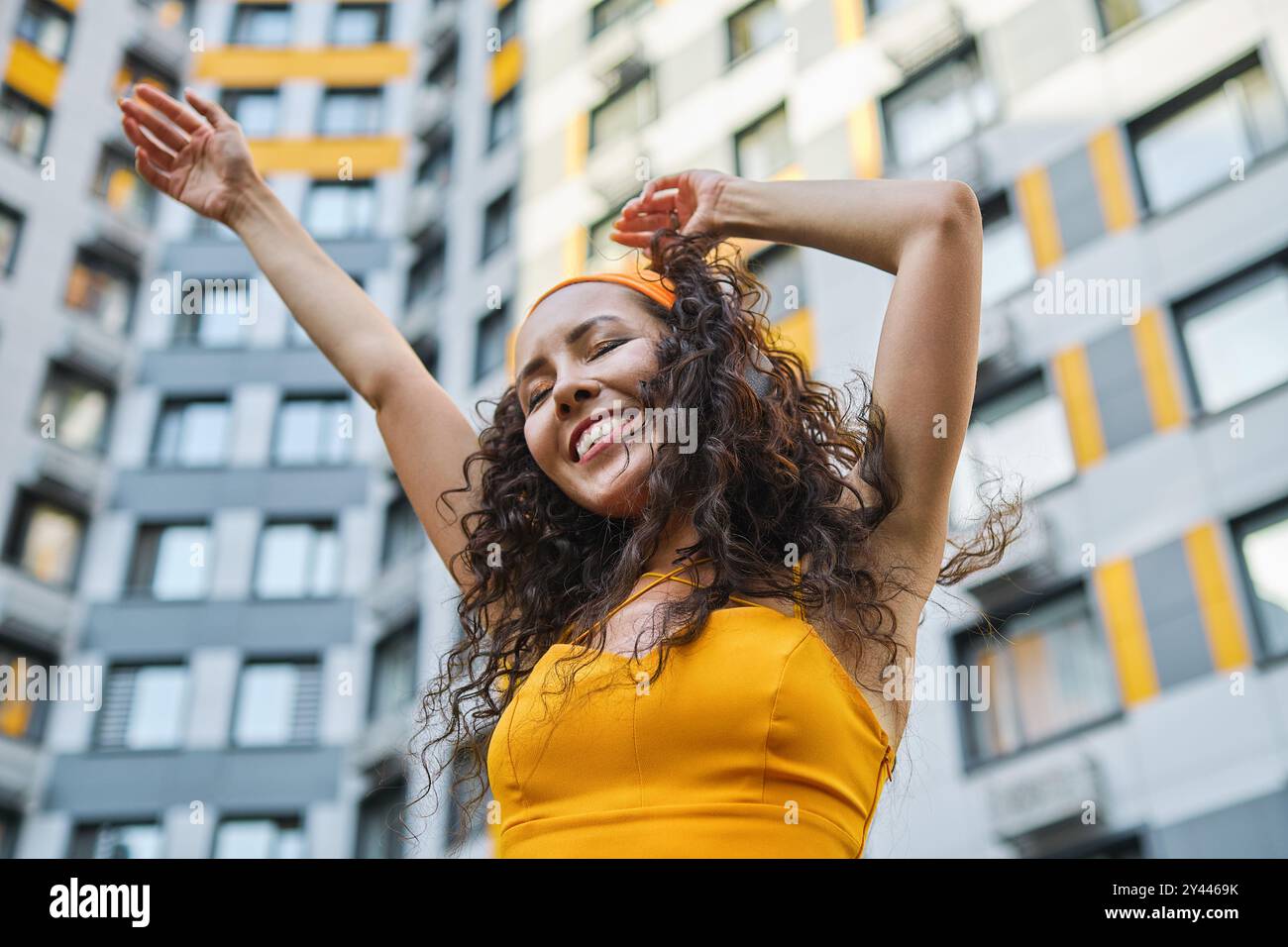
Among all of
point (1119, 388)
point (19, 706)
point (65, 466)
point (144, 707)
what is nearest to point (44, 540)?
point (65, 466)

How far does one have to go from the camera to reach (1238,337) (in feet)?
42.9

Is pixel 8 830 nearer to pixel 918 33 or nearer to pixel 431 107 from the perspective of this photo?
pixel 431 107

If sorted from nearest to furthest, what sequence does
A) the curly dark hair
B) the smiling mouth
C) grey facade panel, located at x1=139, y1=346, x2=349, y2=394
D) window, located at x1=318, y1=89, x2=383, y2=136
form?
the curly dark hair → the smiling mouth → grey facade panel, located at x1=139, y1=346, x2=349, y2=394 → window, located at x1=318, y1=89, x2=383, y2=136

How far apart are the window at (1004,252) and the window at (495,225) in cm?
889

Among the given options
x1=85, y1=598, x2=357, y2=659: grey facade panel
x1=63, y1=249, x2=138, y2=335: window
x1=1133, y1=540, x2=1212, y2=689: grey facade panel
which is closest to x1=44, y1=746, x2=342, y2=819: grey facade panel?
x1=85, y1=598, x2=357, y2=659: grey facade panel

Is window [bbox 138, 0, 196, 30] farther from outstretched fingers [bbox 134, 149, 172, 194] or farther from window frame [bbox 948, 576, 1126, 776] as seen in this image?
outstretched fingers [bbox 134, 149, 172, 194]

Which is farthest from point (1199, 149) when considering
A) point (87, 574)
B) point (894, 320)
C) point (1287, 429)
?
point (87, 574)

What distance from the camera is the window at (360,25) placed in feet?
89.9

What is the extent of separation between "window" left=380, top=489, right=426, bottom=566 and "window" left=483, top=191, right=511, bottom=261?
153 inches

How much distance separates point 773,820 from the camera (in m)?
1.98

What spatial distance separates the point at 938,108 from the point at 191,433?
1294 cm

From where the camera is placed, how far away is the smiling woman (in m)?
2.03

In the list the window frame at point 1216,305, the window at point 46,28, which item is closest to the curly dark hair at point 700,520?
the window frame at point 1216,305
